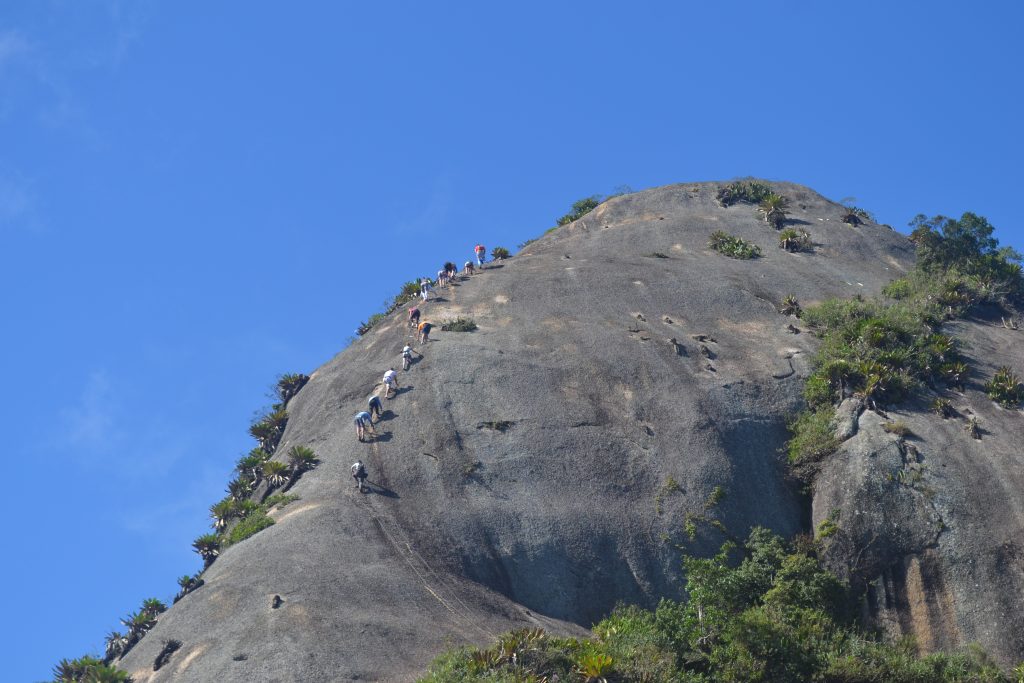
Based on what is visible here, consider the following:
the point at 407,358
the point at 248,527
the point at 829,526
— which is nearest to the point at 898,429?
the point at 829,526

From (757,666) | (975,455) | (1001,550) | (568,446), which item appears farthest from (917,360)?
(757,666)

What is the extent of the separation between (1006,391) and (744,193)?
27566 mm

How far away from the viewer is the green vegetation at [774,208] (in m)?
64.0

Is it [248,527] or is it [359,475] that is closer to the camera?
[248,527]

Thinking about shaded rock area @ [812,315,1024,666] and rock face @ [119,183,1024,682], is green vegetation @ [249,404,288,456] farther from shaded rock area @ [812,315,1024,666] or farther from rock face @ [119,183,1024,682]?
shaded rock area @ [812,315,1024,666]

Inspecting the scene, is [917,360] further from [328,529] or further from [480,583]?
[328,529]

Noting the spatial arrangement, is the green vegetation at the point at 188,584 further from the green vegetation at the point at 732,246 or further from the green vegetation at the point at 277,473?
the green vegetation at the point at 732,246

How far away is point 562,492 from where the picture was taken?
127 feet

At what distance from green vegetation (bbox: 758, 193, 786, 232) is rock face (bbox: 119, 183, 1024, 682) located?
13.5 metres

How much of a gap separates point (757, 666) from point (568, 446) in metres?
11.7

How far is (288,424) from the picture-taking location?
47125mm

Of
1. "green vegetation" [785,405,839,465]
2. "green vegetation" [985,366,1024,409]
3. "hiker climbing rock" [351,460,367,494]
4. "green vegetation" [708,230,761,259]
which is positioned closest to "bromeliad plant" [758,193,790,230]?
"green vegetation" [708,230,761,259]

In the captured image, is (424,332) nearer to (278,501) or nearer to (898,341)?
(278,501)

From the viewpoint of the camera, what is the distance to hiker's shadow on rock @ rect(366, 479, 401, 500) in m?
37.8
